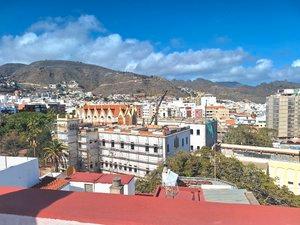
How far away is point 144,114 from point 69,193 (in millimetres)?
105076

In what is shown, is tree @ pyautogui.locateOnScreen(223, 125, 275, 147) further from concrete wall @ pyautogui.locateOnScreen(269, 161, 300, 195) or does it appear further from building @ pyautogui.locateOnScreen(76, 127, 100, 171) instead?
building @ pyautogui.locateOnScreen(76, 127, 100, 171)

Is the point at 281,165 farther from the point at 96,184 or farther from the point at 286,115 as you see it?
the point at 286,115

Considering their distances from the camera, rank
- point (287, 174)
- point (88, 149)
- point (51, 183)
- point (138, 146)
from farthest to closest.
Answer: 1. point (88, 149)
2. point (138, 146)
3. point (287, 174)
4. point (51, 183)

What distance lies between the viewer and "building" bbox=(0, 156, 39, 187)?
1100cm

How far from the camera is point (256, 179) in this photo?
24.7 meters

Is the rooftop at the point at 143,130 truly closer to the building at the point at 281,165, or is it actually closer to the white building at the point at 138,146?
the white building at the point at 138,146

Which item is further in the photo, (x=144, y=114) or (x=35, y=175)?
(x=144, y=114)

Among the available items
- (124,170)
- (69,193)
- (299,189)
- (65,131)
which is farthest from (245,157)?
(69,193)

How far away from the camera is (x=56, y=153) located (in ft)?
132

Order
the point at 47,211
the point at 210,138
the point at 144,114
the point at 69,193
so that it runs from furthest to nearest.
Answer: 1. the point at 144,114
2. the point at 210,138
3. the point at 69,193
4. the point at 47,211

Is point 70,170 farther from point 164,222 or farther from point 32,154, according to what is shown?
point 32,154

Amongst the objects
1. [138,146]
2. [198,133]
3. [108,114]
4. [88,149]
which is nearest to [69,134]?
[88,149]

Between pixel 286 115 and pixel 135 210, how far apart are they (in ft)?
292

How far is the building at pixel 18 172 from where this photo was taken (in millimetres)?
10998
